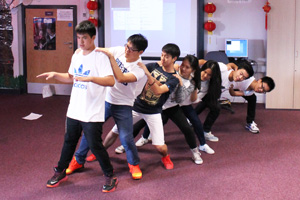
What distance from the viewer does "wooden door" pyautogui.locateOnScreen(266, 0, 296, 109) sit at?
18.4 ft

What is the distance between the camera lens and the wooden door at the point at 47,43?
6883 mm

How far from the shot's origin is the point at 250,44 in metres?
6.25

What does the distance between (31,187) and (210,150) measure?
1694mm

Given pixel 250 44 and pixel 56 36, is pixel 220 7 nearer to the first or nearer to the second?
pixel 250 44

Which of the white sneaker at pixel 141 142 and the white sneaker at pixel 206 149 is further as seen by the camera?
the white sneaker at pixel 141 142

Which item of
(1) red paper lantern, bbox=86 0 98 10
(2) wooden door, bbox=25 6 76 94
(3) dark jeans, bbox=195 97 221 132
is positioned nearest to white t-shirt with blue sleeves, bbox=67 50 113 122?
(3) dark jeans, bbox=195 97 221 132

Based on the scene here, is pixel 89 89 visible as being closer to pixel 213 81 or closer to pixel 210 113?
pixel 213 81

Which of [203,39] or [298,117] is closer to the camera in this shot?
[298,117]

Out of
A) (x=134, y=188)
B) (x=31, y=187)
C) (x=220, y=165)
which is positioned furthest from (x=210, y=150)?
(x=31, y=187)

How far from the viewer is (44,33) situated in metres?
6.98

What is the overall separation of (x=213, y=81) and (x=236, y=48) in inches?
103

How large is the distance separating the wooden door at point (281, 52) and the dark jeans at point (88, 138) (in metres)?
3.82

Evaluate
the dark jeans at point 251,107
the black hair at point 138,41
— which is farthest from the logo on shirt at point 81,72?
the dark jeans at point 251,107

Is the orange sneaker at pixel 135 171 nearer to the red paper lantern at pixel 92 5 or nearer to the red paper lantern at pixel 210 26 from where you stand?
the red paper lantern at pixel 210 26
